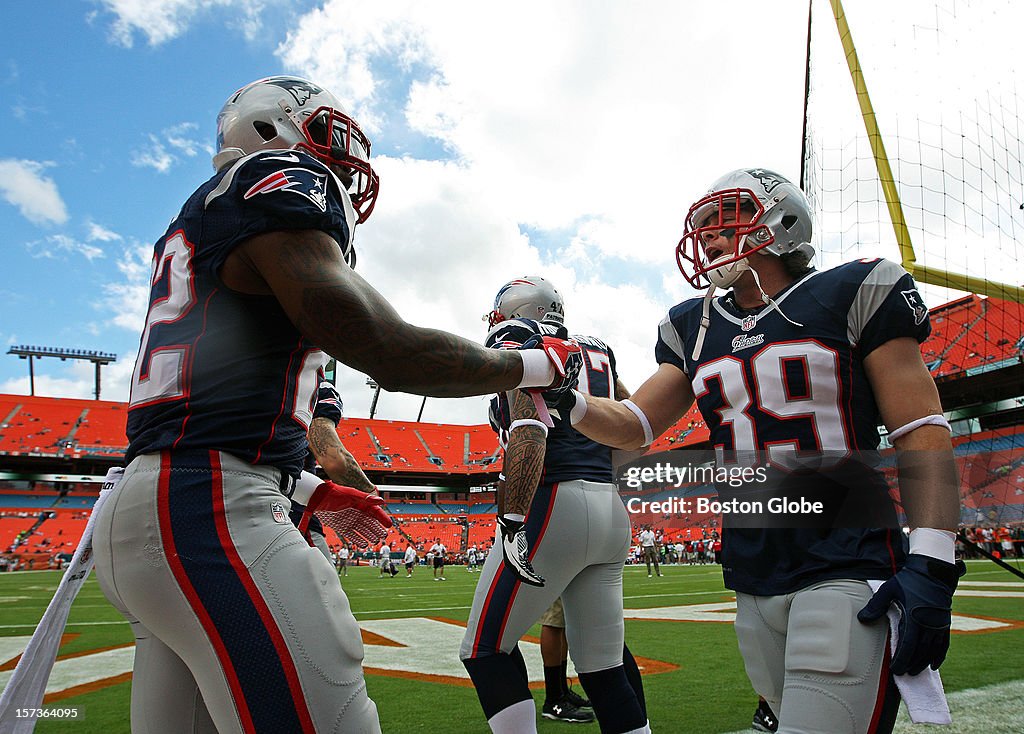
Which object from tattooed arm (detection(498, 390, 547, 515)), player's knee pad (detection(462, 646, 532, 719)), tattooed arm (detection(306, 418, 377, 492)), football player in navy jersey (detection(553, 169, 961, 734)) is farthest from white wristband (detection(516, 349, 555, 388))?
tattooed arm (detection(306, 418, 377, 492))

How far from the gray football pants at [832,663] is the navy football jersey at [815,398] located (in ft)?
0.22

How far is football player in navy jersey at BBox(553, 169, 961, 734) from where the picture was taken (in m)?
1.76

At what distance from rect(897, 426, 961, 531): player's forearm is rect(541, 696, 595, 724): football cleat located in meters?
3.10

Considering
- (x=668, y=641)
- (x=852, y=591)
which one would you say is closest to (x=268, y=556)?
(x=852, y=591)

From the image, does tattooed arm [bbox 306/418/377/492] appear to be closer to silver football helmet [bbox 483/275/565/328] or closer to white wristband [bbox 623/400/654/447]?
silver football helmet [bbox 483/275/565/328]

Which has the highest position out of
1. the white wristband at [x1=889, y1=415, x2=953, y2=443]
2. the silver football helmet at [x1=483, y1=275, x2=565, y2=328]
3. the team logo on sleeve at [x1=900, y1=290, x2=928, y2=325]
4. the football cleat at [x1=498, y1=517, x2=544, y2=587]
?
the silver football helmet at [x1=483, y1=275, x2=565, y2=328]

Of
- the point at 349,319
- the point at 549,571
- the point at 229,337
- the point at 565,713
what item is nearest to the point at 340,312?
the point at 349,319

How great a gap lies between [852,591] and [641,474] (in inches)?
66.3

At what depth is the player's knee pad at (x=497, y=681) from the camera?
293 centimetres

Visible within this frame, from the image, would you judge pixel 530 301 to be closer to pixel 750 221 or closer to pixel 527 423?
pixel 527 423

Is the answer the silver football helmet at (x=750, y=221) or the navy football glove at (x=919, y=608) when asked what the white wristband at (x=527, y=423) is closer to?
the silver football helmet at (x=750, y=221)

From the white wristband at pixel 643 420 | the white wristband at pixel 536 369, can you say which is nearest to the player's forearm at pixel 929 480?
the white wristband at pixel 643 420

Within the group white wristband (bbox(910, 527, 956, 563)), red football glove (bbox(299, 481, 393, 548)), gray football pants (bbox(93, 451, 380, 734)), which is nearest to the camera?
gray football pants (bbox(93, 451, 380, 734))

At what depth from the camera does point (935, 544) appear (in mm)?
1817
